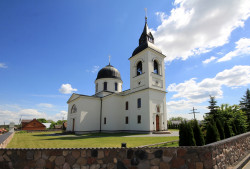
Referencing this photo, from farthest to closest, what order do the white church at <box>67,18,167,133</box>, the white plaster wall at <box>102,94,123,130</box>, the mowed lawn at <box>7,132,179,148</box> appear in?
the white plaster wall at <box>102,94,123,130</box>, the white church at <box>67,18,167,133</box>, the mowed lawn at <box>7,132,179,148</box>

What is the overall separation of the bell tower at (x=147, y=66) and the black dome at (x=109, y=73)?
664cm

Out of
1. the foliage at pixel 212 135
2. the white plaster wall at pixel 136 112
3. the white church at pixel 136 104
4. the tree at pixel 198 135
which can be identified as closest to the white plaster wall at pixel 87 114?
the white church at pixel 136 104

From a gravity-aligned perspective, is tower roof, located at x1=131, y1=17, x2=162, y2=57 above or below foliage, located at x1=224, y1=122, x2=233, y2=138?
above

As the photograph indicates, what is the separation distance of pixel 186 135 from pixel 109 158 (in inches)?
200

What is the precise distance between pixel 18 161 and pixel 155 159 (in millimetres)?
4086

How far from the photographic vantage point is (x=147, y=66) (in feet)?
75.4

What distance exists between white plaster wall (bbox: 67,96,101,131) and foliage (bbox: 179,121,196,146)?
64.6 feet

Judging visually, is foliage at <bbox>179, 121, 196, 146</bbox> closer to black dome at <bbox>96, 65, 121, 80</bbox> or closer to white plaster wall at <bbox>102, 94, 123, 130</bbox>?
white plaster wall at <bbox>102, 94, 123, 130</bbox>

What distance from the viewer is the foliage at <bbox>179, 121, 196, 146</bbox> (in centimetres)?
754

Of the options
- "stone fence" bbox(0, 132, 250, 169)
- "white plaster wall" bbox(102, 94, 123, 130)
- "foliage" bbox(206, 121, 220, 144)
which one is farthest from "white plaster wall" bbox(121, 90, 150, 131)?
"stone fence" bbox(0, 132, 250, 169)

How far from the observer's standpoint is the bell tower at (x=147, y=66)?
2303 cm

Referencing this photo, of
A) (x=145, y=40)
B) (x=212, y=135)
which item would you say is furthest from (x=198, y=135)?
(x=145, y=40)

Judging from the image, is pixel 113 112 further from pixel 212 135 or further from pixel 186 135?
pixel 186 135

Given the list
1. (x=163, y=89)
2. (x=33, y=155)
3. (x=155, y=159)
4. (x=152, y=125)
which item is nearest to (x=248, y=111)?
(x=163, y=89)
